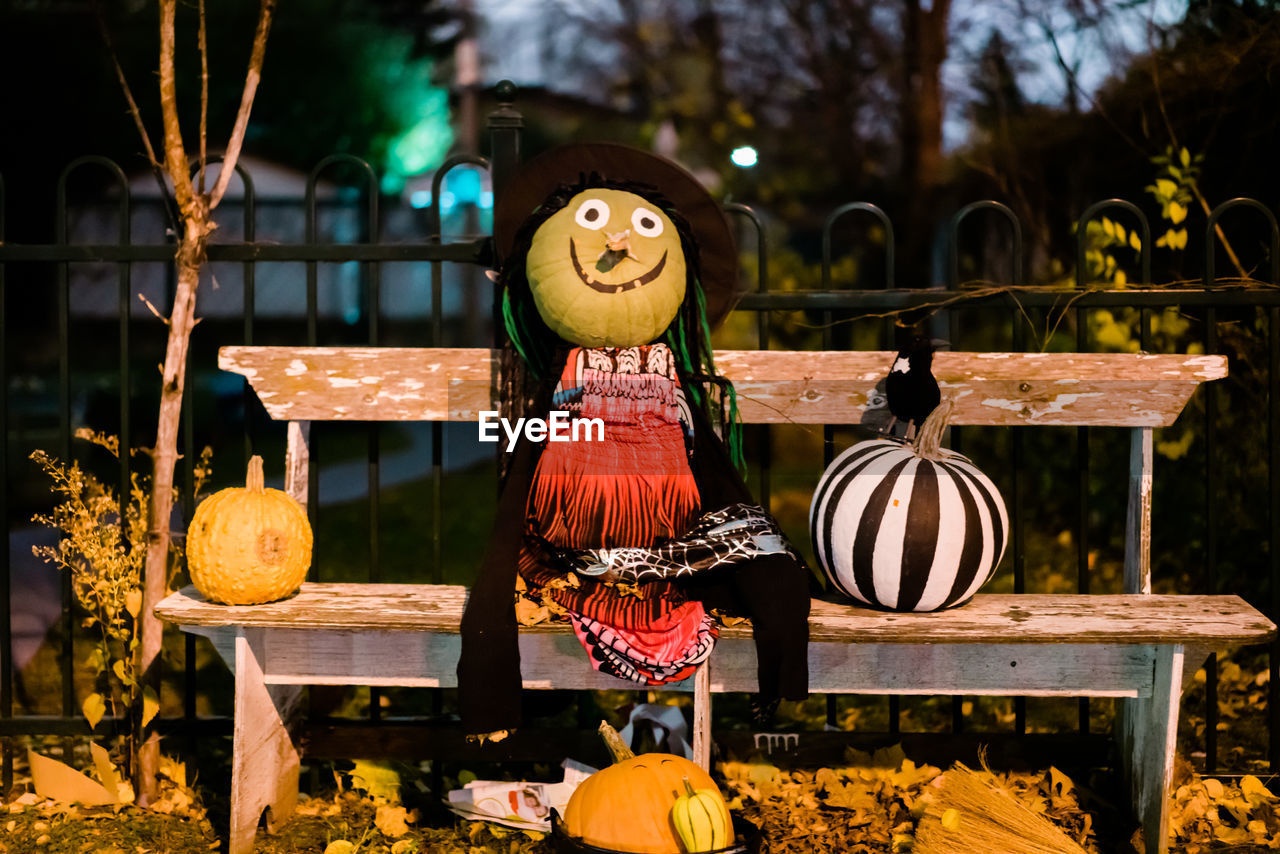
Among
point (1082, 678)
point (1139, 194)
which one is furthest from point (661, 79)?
point (1082, 678)

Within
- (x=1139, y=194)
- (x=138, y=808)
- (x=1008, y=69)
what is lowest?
(x=138, y=808)

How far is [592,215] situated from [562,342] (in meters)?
0.37

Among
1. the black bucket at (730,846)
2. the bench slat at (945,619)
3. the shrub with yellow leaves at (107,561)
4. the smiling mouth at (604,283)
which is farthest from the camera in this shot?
the shrub with yellow leaves at (107,561)

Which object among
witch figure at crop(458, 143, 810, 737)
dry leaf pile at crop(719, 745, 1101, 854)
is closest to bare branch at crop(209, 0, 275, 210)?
witch figure at crop(458, 143, 810, 737)

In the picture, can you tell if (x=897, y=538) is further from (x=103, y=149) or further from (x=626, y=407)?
(x=103, y=149)

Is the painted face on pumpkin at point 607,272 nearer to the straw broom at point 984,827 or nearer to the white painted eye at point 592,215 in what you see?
the white painted eye at point 592,215

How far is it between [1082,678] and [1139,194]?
3750 mm

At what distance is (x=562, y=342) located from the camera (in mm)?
3025

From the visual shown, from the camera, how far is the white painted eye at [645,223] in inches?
111

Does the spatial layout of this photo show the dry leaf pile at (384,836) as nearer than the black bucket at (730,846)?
No

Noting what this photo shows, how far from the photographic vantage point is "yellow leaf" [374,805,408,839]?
3.06m

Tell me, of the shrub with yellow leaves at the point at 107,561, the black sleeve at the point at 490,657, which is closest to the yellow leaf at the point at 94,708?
the shrub with yellow leaves at the point at 107,561

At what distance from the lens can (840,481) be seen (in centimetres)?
281

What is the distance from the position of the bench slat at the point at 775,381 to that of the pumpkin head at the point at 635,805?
103cm
